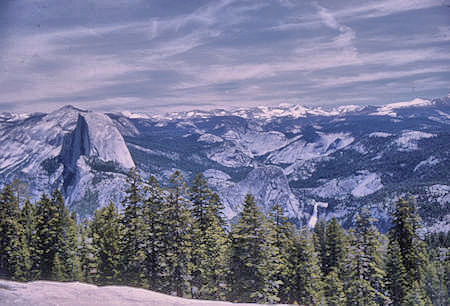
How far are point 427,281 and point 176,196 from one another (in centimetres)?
3333

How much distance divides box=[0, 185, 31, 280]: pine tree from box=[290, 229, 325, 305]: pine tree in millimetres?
31425

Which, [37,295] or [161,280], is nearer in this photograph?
[37,295]

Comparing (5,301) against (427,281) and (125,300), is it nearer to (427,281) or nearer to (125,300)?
(125,300)

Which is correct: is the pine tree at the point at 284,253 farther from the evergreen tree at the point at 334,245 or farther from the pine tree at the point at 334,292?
the evergreen tree at the point at 334,245

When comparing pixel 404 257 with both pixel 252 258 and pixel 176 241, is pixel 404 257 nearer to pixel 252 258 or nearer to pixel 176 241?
pixel 252 258

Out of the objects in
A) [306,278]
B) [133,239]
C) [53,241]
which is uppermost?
[133,239]

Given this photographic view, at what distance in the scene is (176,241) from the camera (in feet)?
109

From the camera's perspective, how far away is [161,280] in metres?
33.5

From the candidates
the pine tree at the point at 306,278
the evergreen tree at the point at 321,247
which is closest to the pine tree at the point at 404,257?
the evergreen tree at the point at 321,247

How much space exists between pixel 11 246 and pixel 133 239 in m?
18.7

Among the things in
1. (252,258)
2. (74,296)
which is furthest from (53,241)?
(74,296)

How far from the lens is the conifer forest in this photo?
31.8m

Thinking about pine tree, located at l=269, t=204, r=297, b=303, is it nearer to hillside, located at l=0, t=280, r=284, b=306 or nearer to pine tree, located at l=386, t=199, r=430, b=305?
pine tree, located at l=386, t=199, r=430, b=305

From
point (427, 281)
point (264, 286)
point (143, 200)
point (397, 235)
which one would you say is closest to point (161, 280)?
point (143, 200)
